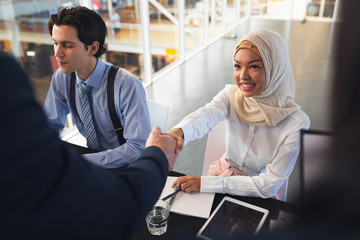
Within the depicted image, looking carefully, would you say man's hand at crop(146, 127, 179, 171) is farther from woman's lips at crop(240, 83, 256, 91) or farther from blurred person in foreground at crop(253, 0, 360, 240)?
blurred person in foreground at crop(253, 0, 360, 240)

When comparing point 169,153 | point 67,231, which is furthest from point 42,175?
point 169,153

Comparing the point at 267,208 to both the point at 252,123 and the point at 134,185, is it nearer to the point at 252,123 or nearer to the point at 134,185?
the point at 252,123

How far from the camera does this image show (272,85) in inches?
62.9

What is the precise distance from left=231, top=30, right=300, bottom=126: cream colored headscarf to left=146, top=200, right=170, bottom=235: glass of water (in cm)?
77

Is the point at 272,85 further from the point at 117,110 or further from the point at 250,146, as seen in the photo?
the point at 117,110

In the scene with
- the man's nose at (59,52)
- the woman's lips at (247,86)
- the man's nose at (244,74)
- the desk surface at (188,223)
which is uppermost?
A: the man's nose at (59,52)

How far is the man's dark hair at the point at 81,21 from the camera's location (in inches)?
69.7

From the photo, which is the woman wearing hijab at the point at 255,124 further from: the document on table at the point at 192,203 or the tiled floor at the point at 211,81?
the tiled floor at the point at 211,81

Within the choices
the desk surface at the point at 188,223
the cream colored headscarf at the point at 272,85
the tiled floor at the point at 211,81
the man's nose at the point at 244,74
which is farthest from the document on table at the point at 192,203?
the tiled floor at the point at 211,81

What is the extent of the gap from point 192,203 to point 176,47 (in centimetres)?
563

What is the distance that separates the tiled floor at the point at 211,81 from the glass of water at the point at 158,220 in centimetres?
165

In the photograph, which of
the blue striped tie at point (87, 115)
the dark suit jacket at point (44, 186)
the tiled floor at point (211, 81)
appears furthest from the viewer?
the tiled floor at point (211, 81)

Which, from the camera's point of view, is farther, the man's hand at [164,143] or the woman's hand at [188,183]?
the woman's hand at [188,183]

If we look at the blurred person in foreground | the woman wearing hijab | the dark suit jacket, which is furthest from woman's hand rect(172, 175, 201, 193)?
the blurred person in foreground
